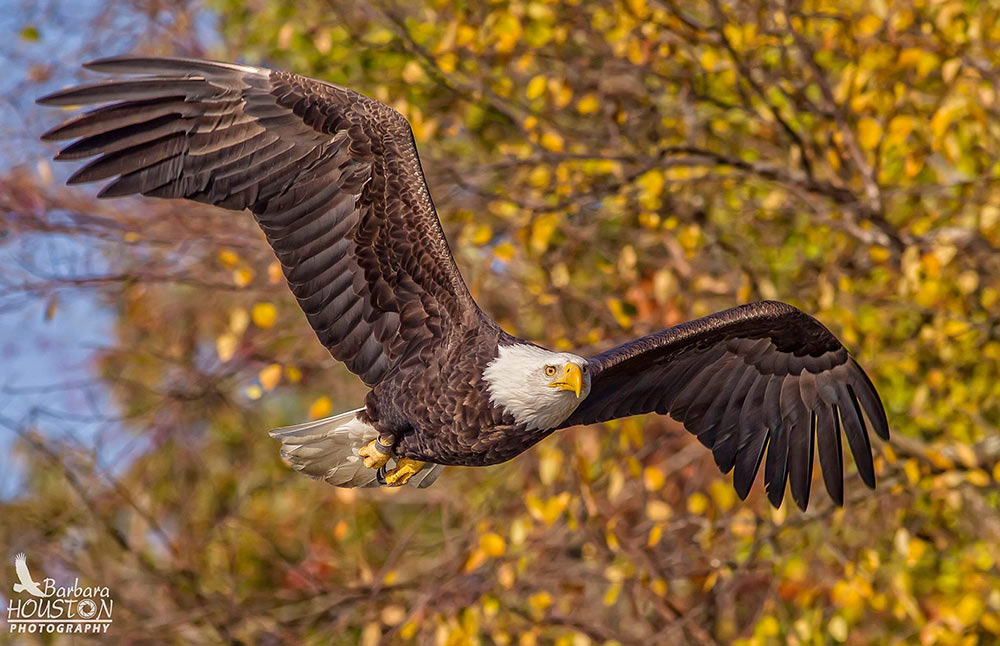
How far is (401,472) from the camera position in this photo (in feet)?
16.1

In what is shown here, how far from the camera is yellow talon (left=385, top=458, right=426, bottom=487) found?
488cm

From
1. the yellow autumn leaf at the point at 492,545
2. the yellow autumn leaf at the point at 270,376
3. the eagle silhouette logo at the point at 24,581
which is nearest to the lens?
the yellow autumn leaf at the point at 492,545

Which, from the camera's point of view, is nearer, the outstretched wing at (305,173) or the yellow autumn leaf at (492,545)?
the outstretched wing at (305,173)

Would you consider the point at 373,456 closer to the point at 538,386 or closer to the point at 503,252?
the point at 538,386

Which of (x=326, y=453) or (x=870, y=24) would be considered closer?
(x=326, y=453)

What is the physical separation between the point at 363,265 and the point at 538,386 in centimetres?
93

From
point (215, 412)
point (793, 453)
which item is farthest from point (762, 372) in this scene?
point (215, 412)

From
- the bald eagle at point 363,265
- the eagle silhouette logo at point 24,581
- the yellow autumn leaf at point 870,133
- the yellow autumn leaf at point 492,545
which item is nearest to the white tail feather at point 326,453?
the bald eagle at point 363,265

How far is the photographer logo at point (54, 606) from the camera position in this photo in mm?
6430

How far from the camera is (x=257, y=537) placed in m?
7.39

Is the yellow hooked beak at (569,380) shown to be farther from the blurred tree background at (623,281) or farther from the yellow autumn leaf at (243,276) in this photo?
the yellow autumn leaf at (243,276)

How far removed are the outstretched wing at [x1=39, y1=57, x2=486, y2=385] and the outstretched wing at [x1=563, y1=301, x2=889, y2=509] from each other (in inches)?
40.5

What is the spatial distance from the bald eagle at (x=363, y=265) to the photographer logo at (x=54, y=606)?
2.12 metres

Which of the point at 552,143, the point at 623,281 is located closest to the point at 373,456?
the point at 552,143
